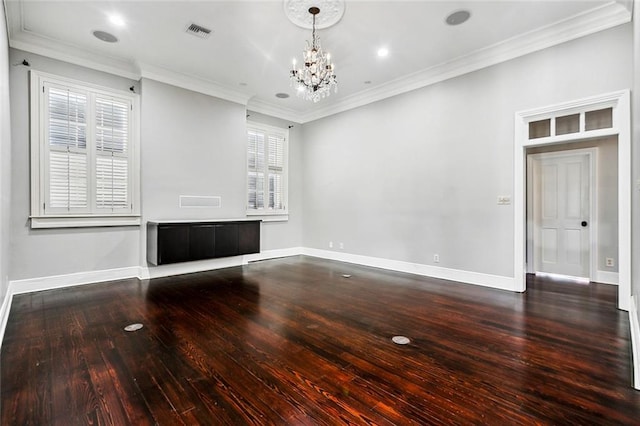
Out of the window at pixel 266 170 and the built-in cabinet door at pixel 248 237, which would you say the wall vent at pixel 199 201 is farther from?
the window at pixel 266 170

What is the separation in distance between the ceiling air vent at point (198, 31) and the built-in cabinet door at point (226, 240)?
301cm

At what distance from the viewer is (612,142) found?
479 cm

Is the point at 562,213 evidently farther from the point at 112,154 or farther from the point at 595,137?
the point at 112,154

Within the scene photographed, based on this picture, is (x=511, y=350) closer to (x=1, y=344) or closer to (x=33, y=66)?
(x=1, y=344)

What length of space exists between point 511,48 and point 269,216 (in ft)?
17.5

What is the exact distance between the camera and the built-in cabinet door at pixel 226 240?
5469 mm

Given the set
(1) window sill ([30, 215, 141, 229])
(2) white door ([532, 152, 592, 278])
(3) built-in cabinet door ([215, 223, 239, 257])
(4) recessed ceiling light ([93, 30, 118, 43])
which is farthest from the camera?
(3) built-in cabinet door ([215, 223, 239, 257])

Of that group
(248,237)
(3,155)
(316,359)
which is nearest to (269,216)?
(248,237)

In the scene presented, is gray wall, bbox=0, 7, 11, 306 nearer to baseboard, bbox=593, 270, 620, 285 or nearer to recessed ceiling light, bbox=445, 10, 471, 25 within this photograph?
recessed ceiling light, bbox=445, 10, 471, 25

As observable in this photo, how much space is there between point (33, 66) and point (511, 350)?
22.0ft

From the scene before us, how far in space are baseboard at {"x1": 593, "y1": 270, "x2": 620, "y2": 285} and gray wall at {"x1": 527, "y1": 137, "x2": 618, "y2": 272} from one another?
0.17 ft

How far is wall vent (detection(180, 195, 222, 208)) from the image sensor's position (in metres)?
5.48

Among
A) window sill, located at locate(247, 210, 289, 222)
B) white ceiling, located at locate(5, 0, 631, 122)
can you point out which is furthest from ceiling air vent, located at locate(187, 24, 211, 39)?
window sill, located at locate(247, 210, 289, 222)

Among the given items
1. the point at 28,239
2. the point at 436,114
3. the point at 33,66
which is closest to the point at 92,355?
the point at 28,239
